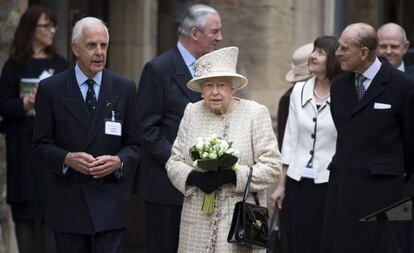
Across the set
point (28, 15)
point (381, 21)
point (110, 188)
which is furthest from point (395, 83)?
point (381, 21)

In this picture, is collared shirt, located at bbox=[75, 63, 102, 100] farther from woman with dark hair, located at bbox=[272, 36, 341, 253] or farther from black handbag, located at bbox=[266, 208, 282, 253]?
black handbag, located at bbox=[266, 208, 282, 253]

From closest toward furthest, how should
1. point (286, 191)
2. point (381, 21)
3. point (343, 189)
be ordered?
1. point (343, 189)
2. point (286, 191)
3. point (381, 21)

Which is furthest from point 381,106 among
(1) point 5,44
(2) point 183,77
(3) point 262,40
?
(3) point 262,40

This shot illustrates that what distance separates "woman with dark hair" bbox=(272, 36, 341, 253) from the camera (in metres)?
11.5

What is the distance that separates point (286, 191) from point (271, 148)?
2.37 m

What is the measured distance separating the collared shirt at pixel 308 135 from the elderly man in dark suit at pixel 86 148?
194cm

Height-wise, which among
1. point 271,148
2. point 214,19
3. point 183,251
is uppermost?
point 214,19

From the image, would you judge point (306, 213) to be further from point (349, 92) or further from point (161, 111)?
point (161, 111)

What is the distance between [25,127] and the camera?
1237 centimetres

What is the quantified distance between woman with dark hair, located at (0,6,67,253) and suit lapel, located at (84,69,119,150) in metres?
2.28

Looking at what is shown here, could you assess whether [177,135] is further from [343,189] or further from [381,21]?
[381,21]

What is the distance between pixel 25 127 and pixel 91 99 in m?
2.51

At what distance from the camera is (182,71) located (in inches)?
429

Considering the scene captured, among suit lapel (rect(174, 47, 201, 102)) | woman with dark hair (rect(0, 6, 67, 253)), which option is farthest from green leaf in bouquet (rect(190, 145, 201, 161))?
woman with dark hair (rect(0, 6, 67, 253))
